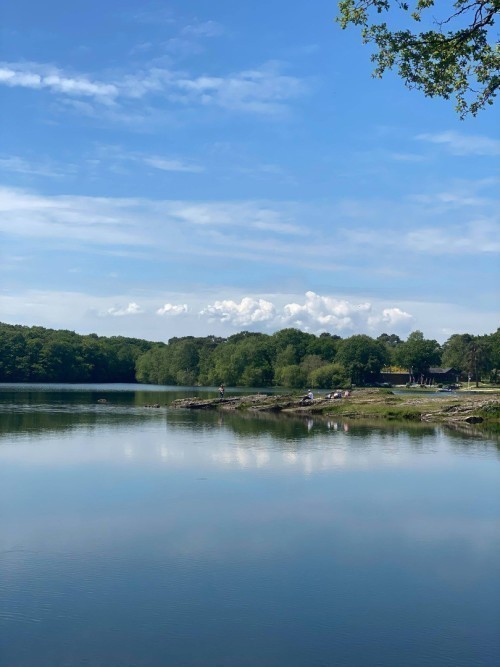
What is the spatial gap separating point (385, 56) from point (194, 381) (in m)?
142

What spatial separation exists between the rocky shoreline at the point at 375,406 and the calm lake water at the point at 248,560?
1984cm

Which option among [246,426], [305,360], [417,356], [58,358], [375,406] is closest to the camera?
[246,426]

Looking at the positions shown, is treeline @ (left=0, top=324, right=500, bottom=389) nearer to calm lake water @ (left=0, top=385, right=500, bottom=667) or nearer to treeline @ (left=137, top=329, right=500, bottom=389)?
treeline @ (left=137, top=329, right=500, bottom=389)

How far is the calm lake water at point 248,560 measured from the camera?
38.3 feet

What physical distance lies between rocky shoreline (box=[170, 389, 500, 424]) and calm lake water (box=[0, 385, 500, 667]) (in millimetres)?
19839

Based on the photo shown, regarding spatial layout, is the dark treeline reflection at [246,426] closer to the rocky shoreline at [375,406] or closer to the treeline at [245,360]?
the rocky shoreline at [375,406]

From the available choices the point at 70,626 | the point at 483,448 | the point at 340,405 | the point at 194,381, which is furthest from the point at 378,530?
the point at 194,381

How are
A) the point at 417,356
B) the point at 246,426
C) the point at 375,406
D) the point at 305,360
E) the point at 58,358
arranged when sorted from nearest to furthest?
1. the point at 246,426
2. the point at 375,406
3. the point at 305,360
4. the point at 58,358
5. the point at 417,356

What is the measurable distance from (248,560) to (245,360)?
126457 mm

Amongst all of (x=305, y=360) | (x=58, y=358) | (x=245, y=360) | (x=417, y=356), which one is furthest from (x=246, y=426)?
(x=417, y=356)

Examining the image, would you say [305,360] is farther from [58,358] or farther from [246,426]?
[246,426]

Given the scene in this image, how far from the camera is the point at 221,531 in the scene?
1855 cm

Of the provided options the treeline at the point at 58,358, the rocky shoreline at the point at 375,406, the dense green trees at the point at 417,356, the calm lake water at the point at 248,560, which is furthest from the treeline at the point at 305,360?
the calm lake water at the point at 248,560

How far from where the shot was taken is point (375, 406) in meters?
59.1
